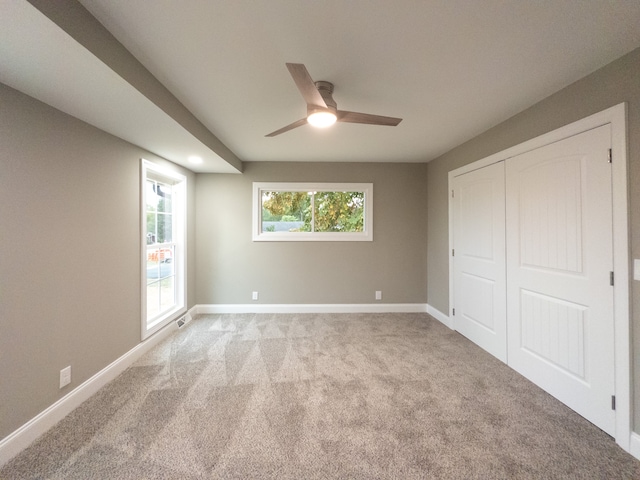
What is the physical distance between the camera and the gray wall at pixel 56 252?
153 centimetres

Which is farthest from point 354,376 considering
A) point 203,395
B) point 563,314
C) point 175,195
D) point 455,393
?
point 175,195

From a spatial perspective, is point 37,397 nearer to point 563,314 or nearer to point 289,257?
point 289,257

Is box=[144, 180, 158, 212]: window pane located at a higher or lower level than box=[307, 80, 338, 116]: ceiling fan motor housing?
lower

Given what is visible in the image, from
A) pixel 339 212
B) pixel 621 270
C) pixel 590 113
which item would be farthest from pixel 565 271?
pixel 339 212

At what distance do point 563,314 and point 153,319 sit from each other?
400 centimetres

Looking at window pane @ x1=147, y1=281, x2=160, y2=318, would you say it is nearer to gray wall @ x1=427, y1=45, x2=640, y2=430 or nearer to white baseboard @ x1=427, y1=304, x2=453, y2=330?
white baseboard @ x1=427, y1=304, x2=453, y2=330

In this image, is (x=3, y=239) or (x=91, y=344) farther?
(x=91, y=344)

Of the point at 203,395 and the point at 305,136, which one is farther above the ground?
the point at 305,136

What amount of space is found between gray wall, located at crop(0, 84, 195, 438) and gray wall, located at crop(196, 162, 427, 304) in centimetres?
151

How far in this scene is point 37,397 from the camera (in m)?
1.67

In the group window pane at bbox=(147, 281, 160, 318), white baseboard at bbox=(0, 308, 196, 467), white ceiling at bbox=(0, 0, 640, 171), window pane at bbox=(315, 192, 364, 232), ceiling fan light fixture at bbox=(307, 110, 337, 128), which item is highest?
white ceiling at bbox=(0, 0, 640, 171)

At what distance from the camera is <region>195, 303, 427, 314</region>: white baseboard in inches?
159

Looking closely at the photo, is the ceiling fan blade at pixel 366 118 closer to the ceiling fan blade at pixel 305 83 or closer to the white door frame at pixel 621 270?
the ceiling fan blade at pixel 305 83

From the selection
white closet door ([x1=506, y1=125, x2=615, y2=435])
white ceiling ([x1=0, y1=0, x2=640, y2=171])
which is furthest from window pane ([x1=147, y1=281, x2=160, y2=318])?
white closet door ([x1=506, y1=125, x2=615, y2=435])
